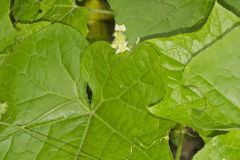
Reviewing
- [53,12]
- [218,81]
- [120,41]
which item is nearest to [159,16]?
[120,41]

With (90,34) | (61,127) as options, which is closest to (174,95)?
(61,127)

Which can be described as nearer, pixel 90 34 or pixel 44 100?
pixel 44 100

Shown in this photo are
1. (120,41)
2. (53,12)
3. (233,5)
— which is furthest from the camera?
(53,12)

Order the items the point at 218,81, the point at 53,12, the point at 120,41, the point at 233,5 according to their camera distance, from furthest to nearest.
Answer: the point at 53,12 → the point at 120,41 → the point at 233,5 → the point at 218,81

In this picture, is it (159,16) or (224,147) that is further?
(159,16)

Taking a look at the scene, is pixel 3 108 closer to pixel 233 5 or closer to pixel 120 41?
pixel 120 41

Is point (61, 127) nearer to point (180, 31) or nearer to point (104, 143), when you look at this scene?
point (104, 143)
